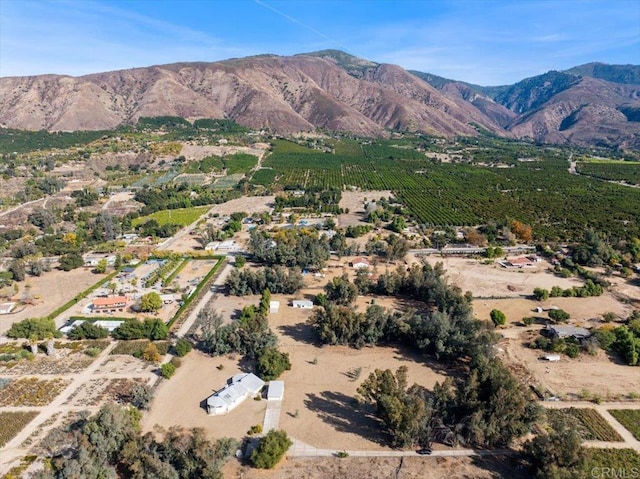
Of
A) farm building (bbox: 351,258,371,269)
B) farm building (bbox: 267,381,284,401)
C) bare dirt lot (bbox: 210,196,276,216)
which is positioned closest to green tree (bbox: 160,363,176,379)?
farm building (bbox: 267,381,284,401)

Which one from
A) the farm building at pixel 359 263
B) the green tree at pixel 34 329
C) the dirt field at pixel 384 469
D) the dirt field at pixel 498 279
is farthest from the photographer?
the farm building at pixel 359 263

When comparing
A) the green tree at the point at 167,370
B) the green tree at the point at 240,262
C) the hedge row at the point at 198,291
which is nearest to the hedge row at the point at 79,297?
the hedge row at the point at 198,291

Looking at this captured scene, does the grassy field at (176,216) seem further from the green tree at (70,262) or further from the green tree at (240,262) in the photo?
the green tree at (240,262)

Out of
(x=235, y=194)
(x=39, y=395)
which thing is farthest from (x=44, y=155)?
(x=39, y=395)

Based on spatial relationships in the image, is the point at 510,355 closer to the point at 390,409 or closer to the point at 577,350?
the point at 577,350

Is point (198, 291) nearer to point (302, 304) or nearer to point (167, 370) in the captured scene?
point (302, 304)

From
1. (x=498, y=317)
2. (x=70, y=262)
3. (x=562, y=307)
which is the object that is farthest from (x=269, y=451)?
(x=70, y=262)

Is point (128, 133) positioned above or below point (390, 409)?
above
